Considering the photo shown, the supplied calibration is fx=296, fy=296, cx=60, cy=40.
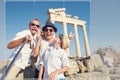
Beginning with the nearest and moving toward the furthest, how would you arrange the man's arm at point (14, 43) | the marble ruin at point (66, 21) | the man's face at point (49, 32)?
the man's face at point (49, 32)
the man's arm at point (14, 43)
the marble ruin at point (66, 21)

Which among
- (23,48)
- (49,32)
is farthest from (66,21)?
(23,48)

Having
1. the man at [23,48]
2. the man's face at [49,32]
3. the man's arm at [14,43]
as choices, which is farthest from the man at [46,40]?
the man's arm at [14,43]

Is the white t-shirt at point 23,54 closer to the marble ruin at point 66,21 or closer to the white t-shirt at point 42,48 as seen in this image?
the white t-shirt at point 42,48

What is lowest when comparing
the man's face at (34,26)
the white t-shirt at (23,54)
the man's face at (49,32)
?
the white t-shirt at (23,54)

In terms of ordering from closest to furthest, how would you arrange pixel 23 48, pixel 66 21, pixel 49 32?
pixel 49 32
pixel 23 48
pixel 66 21

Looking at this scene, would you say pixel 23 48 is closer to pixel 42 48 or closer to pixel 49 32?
pixel 42 48

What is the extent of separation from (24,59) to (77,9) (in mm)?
1142

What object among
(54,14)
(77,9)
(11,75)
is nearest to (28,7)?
(54,14)

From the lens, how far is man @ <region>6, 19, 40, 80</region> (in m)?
4.39

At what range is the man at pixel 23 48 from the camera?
439cm

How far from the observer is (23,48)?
4398mm

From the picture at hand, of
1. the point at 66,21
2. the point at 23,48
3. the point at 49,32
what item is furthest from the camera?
the point at 66,21

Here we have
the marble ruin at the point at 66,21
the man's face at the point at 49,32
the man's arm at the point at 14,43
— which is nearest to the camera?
the man's face at the point at 49,32

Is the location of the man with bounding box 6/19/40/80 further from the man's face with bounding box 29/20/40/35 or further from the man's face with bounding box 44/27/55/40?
the man's face with bounding box 44/27/55/40
